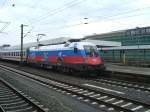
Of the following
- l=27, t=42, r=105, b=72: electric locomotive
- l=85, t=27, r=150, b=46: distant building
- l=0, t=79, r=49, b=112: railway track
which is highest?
l=85, t=27, r=150, b=46: distant building

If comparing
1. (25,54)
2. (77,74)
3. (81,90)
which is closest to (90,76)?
(77,74)

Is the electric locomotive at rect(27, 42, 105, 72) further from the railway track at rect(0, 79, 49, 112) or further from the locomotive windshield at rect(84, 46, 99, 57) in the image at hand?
the railway track at rect(0, 79, 49, 112)

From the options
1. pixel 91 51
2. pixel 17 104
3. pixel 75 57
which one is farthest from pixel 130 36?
pixel 17 104

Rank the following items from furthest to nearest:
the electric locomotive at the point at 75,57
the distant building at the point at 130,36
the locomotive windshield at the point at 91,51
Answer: the distant building at the point at 130,36
the locomotive windshield at the point at 91,51
the electric locomotive at the point at 75,57

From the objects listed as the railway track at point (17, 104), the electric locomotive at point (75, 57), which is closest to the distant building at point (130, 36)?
the electric locomotive at point (75, 57)

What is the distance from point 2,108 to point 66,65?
16.5m

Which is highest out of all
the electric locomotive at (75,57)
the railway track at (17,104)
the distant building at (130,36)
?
the distant building at (130,36)

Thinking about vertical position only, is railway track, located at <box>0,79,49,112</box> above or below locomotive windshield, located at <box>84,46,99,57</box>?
below

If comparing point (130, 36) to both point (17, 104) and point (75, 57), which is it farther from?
point (17, 104)

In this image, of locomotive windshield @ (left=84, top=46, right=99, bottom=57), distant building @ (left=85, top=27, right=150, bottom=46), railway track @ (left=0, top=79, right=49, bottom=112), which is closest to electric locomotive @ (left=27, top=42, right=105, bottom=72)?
locomotive windshield @ (left=84, top=46, right=99, bottom=57)

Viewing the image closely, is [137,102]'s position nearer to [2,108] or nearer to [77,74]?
[2,108]

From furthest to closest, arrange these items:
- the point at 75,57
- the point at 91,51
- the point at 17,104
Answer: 1. the point at 75,57
2. the point at 91,51
3. the point at 17,104

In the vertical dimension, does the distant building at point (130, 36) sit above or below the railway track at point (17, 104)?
above

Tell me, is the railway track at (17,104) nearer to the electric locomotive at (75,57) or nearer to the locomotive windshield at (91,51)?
the electric locomotive at (75,57)
